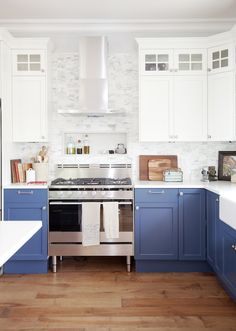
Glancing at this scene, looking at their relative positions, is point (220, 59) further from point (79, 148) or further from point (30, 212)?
point (30, 212)

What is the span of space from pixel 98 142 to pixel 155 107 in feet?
2.82

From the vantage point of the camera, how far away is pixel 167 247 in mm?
3551

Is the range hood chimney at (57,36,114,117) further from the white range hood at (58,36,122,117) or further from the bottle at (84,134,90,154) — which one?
the bottle at (84,134,90,154)

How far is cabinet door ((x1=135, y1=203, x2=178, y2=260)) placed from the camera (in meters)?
3.54

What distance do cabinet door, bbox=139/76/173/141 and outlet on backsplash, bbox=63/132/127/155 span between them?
43cm

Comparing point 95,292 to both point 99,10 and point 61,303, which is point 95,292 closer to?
point 61,303

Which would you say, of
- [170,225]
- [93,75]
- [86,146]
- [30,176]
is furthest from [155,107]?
[30,176]

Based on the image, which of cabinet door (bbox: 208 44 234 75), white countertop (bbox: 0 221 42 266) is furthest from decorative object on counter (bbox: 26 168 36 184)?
cabinet door (bbox: 208 44 234 75)

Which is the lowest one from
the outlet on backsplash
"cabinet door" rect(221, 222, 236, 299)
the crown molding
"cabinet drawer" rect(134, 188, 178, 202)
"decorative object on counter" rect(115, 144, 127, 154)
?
"cabinet door" rect(221, 222, 236, 299)

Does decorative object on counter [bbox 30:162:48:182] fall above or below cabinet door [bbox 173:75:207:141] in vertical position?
below

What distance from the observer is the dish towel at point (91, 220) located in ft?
11.5

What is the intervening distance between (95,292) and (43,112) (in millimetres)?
2047

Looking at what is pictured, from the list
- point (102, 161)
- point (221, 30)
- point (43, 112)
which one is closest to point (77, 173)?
point (102, 161)

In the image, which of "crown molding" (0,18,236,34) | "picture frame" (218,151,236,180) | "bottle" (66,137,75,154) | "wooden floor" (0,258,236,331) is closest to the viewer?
"wooden floor" (0,258,236,331)
